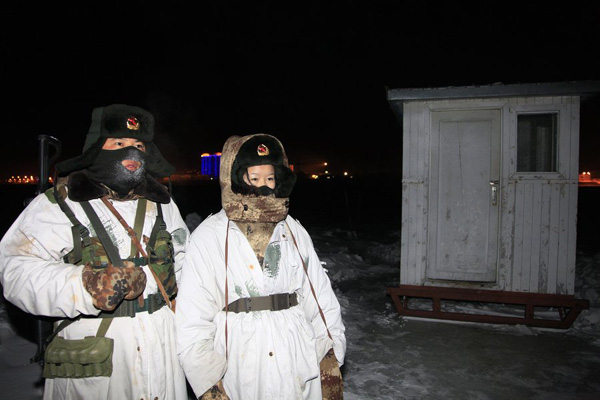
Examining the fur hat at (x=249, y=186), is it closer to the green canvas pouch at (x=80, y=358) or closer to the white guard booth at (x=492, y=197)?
the green canvas pouch at (x=80, y=358)

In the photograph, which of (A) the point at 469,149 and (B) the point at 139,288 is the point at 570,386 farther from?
(B) the point at 139,288

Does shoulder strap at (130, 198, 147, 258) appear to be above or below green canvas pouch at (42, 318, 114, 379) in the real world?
above

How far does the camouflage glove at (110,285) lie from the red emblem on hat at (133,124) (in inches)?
33.6

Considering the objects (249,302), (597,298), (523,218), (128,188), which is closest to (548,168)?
(523,218)

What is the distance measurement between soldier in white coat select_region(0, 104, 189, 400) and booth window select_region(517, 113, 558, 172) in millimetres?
5257

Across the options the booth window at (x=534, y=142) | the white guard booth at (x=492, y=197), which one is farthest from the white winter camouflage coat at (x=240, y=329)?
the booth window at (x=534, y=142)

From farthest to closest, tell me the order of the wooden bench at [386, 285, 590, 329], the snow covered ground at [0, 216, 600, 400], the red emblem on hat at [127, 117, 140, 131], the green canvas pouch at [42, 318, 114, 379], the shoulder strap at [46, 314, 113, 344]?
the wooden bench at [386, 285, 590, 329] → the snow covered ground at [0, 216, 600, 400] → the red emblem on hat at [127, 117, 140, 131] → the shoulder strap at [46, 314, 113, 344] → the green canvas pouch at [42, 318, 114, 379]

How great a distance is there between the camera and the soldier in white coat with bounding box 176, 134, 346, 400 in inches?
75.7

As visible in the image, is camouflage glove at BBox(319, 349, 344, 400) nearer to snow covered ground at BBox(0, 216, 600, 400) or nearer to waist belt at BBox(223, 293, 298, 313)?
waist belt at BBox(223, 293, 298, 313)

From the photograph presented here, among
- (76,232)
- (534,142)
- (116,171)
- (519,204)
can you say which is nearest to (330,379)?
(76,232)

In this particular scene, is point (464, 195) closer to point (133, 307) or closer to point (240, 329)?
point (240, 329)

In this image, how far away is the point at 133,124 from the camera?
236 cm

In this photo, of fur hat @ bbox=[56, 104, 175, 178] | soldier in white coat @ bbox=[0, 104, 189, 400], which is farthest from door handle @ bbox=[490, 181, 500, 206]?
fur hat @ bbox=[56, 104, 175, 178]

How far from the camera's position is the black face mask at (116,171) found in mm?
2262
